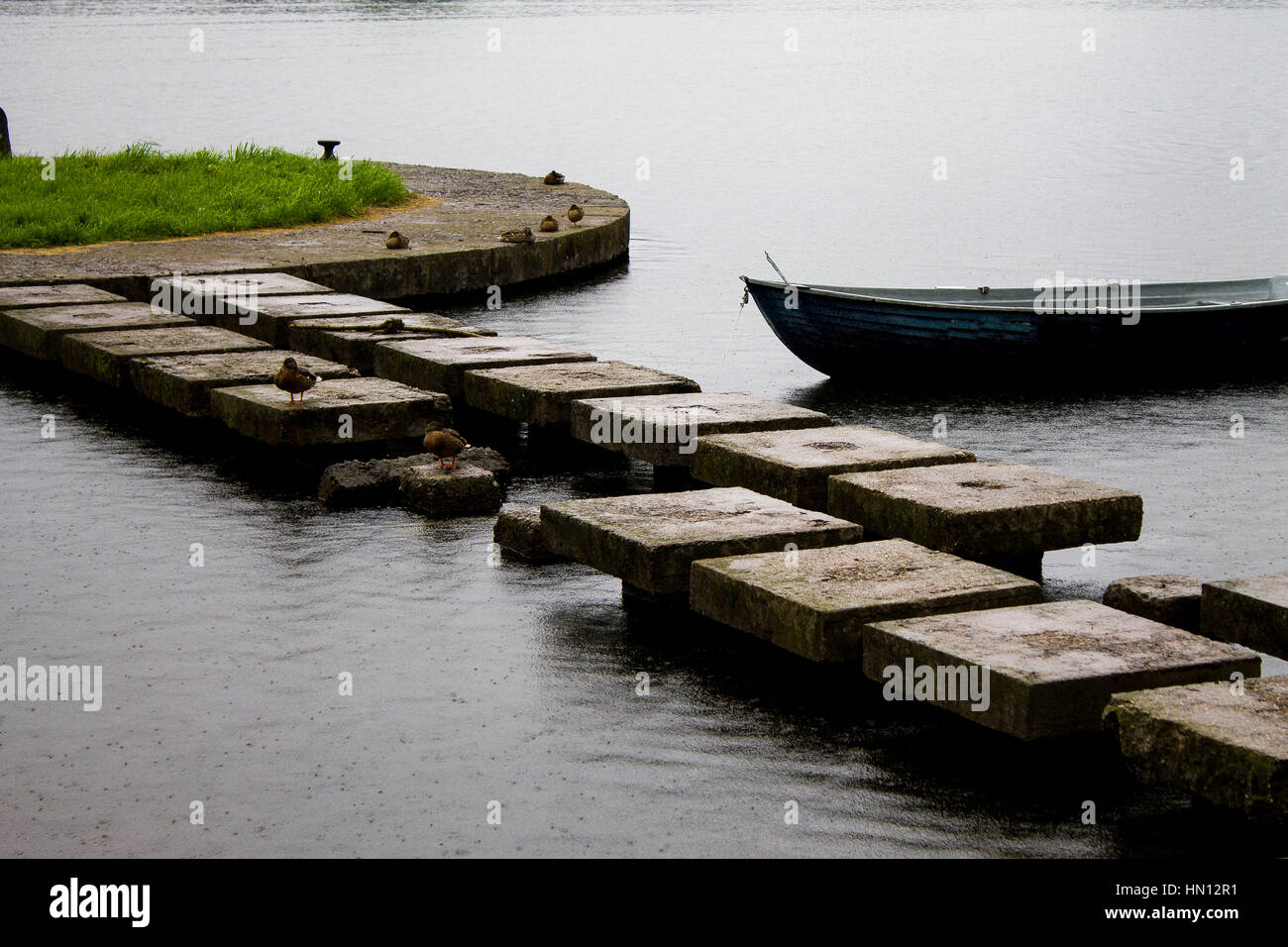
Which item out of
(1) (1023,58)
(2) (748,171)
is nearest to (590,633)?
(2) (748,171)

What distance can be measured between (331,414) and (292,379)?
0.33 metres

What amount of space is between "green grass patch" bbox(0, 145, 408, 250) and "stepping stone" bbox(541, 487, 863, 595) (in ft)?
42.6

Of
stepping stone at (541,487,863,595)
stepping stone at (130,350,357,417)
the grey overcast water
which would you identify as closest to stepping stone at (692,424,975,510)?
stepping stone at (541,487,863,595)

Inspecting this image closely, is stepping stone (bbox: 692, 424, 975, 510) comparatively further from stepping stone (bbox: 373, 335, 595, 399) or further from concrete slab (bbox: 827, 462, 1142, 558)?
stepping stone (bbox: 373, 335, 595, 399)

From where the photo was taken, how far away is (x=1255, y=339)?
17.0m

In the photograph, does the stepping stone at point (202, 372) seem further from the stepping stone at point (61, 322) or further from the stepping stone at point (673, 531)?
the stepping stone at point (673, 531)

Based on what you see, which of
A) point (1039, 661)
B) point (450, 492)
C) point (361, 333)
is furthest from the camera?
point (361, 333)

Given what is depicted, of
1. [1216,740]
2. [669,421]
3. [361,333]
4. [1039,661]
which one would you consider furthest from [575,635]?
[361,333]

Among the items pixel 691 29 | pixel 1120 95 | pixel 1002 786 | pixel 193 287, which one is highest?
pixel 691 29

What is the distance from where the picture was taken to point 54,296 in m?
16.8

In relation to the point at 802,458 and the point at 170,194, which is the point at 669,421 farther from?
the point at 170,194

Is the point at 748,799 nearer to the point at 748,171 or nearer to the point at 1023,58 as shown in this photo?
the point at 748,171

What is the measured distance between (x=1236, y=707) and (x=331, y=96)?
56591 mm

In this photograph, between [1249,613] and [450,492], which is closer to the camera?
[1249,613]
